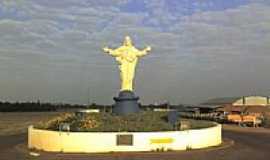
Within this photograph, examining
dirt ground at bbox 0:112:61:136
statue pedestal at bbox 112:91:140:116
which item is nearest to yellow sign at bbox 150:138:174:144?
statue pedestal at bbox 112:91:140:116

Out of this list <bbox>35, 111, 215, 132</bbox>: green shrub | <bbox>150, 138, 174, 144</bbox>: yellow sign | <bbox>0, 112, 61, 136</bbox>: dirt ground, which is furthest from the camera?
<bbox>0, 112, 61, 136</bbox>: dirt ground

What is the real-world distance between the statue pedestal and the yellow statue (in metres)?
0.39

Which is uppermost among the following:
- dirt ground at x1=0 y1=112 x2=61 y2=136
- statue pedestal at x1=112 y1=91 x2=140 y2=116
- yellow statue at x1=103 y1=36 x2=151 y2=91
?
yellow statue at x1=103 y1=36 x2=151 y2=91

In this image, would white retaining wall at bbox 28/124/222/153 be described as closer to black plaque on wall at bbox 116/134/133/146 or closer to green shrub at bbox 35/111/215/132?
black plaque on wall at bbox 116/134/133/146

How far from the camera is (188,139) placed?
24.4 m

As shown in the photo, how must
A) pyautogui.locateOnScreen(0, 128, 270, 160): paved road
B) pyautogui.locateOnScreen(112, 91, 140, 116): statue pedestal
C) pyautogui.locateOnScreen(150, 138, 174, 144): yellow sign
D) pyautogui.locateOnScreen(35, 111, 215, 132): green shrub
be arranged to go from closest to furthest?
pyautogui.locateOnScreen(0, 128, 270, 160): paved road → pyautogui.locateOnScreen(150, 138, 174, 144): yellow sign → pyautogui.locateOnScreen(35, 111, 215, 132): green shrub → pyautogui.locateOnScreen(112, 91, 140, 116): statue pedestal

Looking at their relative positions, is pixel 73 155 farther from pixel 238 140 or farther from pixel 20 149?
pixel 238 140

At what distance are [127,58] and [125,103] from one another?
265 centimetres

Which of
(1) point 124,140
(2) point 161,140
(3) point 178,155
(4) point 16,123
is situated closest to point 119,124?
(1) point 124,140

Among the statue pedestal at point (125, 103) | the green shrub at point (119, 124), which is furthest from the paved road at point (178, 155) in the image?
the statue pedestal at point (125, 103)

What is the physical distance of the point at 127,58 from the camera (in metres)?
30.4

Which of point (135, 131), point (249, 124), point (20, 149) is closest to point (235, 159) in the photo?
point (135, 131)

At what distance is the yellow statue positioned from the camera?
30438 mm

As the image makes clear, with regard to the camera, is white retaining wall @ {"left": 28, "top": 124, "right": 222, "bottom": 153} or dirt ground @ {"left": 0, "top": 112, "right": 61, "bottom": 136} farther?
dirt ground @ {"left": 0, "top": 112, "right": 61, "bottom": 136}
